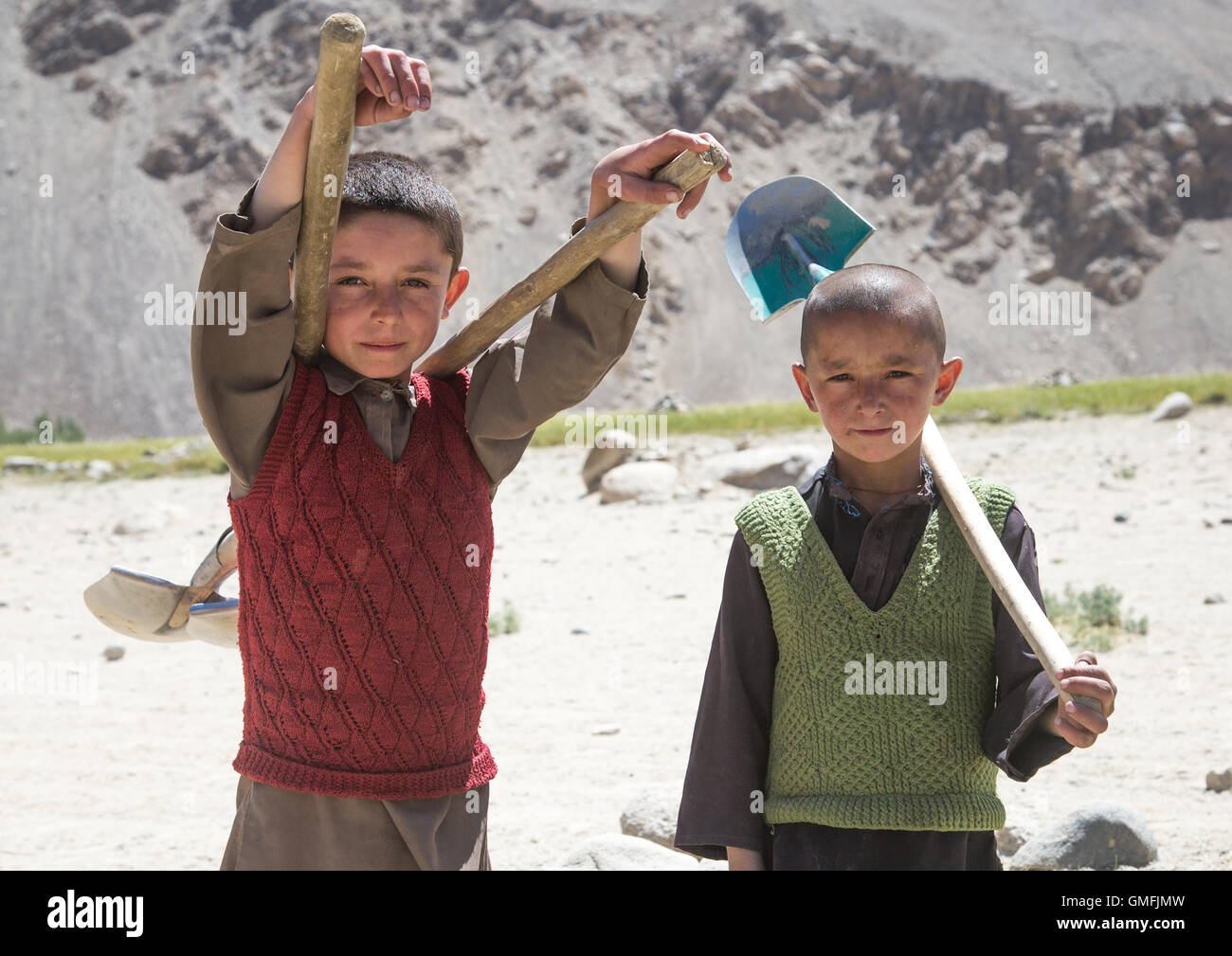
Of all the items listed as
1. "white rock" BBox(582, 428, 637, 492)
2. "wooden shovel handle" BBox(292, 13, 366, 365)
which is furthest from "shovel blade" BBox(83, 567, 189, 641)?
"white rock" BBox(582, 428, 637, 492)

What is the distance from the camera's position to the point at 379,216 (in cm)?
225

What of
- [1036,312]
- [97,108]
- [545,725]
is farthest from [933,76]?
[545,725]

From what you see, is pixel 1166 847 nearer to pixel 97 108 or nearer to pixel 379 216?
pixel 379 216

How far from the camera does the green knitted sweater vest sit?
212cm

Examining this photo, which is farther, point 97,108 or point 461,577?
point 97,108

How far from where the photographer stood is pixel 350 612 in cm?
219

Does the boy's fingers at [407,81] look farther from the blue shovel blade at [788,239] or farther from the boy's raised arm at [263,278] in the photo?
the blue shovel blade at [788,239]

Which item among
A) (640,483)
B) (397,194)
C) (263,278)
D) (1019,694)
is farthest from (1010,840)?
(640,483)

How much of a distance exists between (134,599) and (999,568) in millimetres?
1856

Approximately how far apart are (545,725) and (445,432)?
3.48 metres

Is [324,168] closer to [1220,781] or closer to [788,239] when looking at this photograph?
[788,239]

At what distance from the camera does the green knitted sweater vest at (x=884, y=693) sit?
2.12 metres

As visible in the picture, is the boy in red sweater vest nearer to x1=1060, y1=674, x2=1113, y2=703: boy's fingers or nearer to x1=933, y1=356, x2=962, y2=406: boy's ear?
x1=933, y1=356, x2=962, y2=406: boy's ear

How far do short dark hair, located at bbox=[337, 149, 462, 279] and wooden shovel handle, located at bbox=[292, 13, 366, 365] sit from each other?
12 cm
